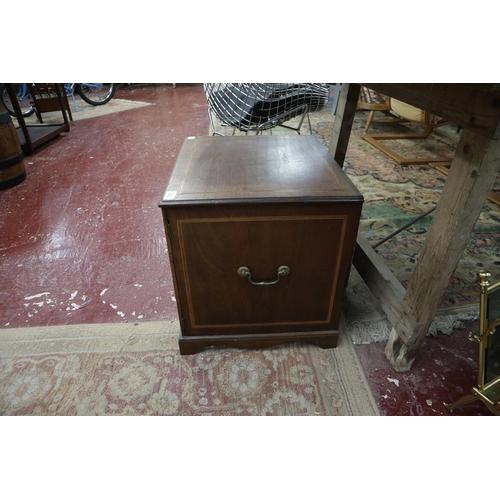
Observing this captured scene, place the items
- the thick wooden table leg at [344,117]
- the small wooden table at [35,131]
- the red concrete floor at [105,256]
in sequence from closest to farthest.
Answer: the red concrete floor at [105,256] < the thick wooden table leg at [344,117] < the small wooden table at [35,131]

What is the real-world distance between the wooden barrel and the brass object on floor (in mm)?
2566

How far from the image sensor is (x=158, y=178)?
241 centimetres

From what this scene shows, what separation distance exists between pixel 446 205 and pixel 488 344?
1.18 feet

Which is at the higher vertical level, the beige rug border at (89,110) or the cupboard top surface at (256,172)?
A: the cupboard top surface at (256,172)

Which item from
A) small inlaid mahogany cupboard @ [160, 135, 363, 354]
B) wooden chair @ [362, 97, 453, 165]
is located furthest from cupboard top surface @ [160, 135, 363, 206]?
wooden chair @ [362, 97, 453, 165]

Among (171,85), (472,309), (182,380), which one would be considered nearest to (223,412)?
(182,380)

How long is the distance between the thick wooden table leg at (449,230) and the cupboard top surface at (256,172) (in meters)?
0.21

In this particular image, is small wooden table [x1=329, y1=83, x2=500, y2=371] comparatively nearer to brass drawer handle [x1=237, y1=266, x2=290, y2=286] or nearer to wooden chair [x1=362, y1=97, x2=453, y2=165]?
brass drawer handle [x1=237, y1=266, x2=290, y2=286]

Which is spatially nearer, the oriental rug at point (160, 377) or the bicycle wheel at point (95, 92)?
the oriental rug at point (160, 377)

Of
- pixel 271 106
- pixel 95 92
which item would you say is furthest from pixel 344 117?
pixel 95 92

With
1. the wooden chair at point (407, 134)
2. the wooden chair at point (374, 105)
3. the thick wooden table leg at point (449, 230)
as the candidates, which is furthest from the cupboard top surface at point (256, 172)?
the wooden chair at point (374, 105)

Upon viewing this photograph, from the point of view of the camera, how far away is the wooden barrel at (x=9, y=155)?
2.10 metres

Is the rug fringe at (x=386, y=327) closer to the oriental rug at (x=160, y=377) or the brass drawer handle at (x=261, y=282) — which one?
the oriental rug at (x=160, y=377)

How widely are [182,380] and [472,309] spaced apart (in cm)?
109
